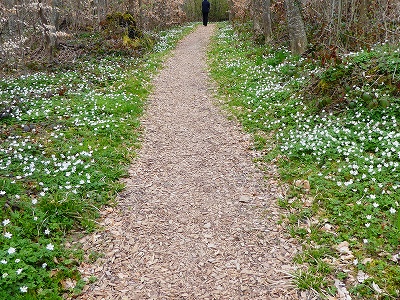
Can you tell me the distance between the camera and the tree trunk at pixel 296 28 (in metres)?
11.2

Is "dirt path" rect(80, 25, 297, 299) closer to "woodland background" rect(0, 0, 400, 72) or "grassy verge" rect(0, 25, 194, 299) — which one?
"grassy verge" rect(0, 25, 194, 299)

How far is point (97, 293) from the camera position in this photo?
401 cm

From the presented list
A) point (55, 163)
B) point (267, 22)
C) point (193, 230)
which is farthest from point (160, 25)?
point (193, 230)

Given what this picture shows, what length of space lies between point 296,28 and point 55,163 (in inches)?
373

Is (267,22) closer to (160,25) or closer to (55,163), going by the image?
(55,163)

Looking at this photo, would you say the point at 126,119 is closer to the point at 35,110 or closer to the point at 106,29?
the point at 35,110

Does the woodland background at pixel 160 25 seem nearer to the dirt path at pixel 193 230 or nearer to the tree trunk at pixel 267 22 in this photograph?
the tree trunk at pixel 267 22

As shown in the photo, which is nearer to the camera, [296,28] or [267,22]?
[296,28]

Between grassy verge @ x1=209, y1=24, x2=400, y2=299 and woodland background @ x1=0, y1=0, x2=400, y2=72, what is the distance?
1259mm

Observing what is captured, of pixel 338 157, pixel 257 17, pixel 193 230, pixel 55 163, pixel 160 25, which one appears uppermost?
pixel 257 17

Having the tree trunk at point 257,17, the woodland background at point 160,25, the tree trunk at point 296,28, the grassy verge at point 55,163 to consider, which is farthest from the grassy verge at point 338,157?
the tree trunk at point 257,17

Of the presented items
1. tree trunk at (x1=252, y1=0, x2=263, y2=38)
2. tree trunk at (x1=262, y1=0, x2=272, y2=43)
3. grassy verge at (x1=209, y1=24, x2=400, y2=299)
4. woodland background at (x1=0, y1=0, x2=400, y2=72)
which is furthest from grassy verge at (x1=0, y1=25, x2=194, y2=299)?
tree trunk at (x1=252, y1=0, x2=263, y2=38)

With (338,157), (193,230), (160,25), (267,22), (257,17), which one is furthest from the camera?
(160,25)

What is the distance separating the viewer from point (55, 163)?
20.9 feet
